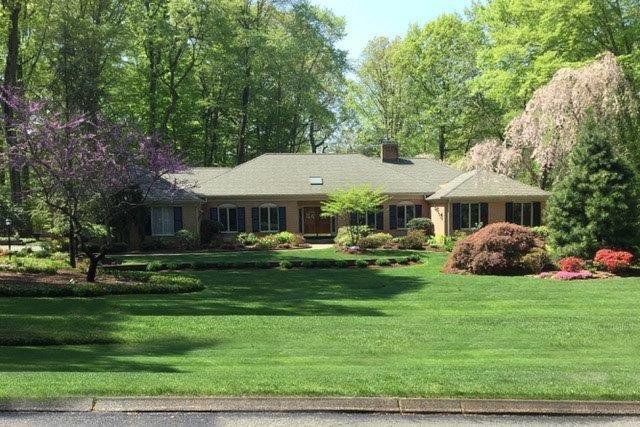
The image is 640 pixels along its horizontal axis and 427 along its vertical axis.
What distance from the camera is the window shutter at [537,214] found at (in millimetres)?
32969

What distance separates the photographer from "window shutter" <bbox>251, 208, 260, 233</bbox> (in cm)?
3403

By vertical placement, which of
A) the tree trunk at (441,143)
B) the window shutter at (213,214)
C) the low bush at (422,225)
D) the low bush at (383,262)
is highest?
the tree trunk at (441,143)

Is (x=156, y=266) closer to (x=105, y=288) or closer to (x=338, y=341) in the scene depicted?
(x=105, y=288)

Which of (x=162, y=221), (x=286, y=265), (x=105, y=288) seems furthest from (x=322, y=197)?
(x=105, y=288)

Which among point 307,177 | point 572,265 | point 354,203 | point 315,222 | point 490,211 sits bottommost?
point 572,265

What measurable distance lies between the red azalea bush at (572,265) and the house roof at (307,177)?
46.3ft

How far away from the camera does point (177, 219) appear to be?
3222cm

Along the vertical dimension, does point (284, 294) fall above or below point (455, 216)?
below

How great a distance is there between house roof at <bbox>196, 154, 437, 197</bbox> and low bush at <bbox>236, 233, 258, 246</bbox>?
2.80m

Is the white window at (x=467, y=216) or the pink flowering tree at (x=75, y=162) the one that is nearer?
the pink flowering tree at (x=75, y=162)

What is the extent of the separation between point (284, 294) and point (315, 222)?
749 inches

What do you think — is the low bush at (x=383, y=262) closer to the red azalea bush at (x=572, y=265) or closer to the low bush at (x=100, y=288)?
the red azalea bush at (x=572, y=265)

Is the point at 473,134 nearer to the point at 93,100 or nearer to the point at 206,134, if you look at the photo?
the point at 206,134

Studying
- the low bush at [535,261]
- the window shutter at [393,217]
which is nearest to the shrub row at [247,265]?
the low bush at [535,261]
